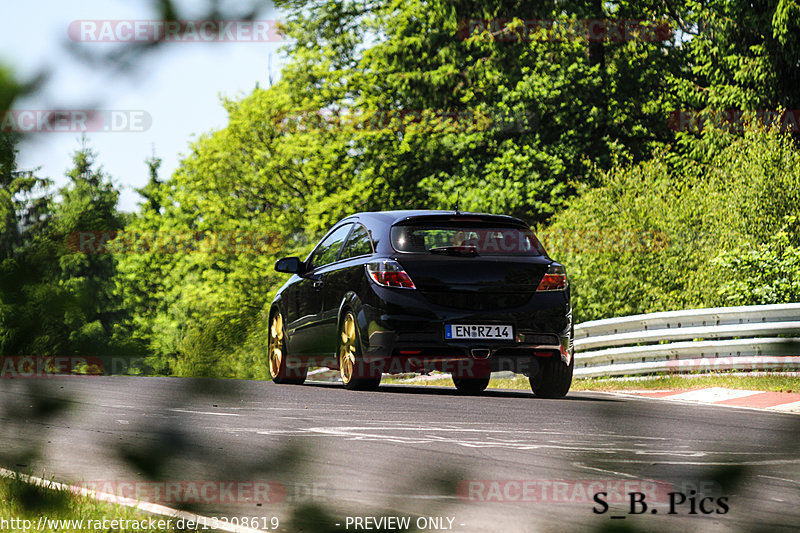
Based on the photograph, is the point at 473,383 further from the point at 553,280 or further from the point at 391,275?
the point at 391,275

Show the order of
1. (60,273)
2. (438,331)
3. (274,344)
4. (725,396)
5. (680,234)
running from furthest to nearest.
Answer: (680,234)
(725,396)
(438,331)
(274,344)
(60,273)

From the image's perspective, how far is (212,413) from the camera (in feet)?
6.73

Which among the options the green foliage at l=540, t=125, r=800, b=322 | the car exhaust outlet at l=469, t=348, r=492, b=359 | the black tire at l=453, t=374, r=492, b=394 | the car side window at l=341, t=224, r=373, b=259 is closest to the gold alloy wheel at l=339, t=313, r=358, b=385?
the car side window at l=341, t=224, r=373, b=259

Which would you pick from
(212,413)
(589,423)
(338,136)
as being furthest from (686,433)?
(338,136)

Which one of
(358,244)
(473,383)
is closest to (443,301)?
(358,244)

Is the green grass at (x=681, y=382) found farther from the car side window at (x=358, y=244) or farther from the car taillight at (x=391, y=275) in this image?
the car side window at (x=358, y=244)

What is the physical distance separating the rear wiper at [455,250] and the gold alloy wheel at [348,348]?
93 cm

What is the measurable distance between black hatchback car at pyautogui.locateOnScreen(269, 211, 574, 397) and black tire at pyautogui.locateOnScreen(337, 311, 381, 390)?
13mm

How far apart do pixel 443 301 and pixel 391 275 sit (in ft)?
1.62

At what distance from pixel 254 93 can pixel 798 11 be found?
3.25ft

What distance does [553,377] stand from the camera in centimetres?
1167

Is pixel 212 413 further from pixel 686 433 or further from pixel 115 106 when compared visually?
pixel 686 433

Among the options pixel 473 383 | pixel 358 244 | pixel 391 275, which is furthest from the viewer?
pixel 473 383

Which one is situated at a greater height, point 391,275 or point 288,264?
point 288,264
